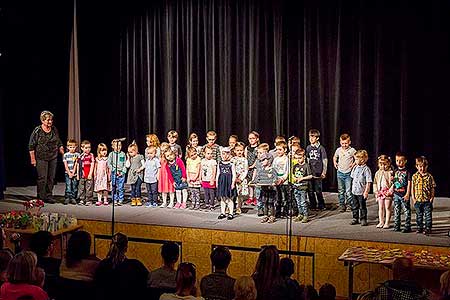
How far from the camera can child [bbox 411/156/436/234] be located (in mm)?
8352

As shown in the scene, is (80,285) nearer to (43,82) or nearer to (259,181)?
(259,181)

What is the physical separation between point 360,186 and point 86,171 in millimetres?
4393

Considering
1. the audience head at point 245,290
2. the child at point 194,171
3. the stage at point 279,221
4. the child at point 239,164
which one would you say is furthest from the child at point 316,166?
the audience head at point 245,290

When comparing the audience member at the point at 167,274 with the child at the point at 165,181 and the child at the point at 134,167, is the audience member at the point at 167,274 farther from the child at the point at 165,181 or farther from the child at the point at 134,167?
the child at the point at 134,167

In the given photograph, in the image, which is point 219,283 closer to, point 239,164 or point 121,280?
point 121,280

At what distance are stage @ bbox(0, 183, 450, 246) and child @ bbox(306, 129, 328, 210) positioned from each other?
0.26 metres

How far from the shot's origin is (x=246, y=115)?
12.7 metres

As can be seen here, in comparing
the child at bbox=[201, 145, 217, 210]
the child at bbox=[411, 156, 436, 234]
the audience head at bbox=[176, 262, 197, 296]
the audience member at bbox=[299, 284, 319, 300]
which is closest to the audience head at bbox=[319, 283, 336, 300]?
the audience member at bbox=[299, 284, 319, 300]

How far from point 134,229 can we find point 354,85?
15.8 feet

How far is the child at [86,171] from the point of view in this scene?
10758 millimetres

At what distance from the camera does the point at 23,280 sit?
4.83 meters

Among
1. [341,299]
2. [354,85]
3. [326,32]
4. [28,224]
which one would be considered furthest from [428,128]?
[28,224]

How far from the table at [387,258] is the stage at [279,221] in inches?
16.8

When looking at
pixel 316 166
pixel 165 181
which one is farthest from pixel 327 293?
pixel 165 181
